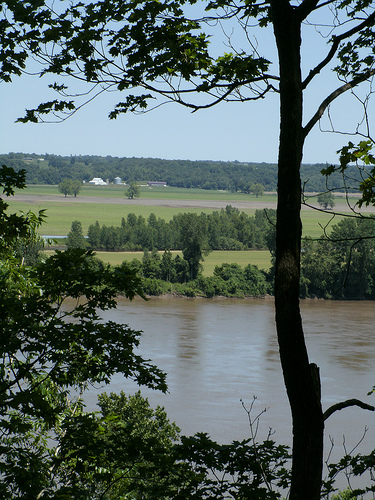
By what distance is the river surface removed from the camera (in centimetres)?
1778

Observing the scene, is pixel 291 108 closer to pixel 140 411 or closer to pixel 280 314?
pixel 280 314

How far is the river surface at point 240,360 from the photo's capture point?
17.8m

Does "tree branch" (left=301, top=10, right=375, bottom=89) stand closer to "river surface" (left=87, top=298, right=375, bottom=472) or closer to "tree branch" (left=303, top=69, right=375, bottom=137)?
"tree branch" (left=303, top=69, right=375, bottom=137)

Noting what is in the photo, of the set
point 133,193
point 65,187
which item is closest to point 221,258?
point 133,193

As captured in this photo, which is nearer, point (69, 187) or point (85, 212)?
point (85, 212)

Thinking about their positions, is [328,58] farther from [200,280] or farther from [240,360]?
[200,280]

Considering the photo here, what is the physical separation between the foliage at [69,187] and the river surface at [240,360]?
70.6m

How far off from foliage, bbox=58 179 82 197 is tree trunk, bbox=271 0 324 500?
10687cm

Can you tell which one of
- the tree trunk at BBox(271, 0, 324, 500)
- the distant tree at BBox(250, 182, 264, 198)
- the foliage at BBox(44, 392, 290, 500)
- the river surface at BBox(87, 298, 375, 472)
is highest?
the distant tree at BBox(250, 182, 264, 198)

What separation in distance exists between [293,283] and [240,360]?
2246 cm

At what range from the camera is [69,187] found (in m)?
108

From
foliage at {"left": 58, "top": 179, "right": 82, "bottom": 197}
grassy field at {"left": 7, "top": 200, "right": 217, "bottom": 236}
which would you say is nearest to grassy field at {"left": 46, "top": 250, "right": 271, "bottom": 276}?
grassy field at {"left": 7, "top": 200, "right": 217, "bottom": 236}

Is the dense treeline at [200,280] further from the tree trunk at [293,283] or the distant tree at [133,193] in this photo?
the distant tree at [133,193]

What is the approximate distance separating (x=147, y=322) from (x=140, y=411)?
20.7 metres
